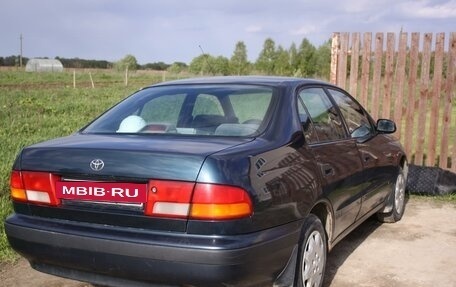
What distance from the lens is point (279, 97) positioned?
333 cm

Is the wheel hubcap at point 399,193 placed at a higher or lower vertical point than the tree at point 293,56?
lower

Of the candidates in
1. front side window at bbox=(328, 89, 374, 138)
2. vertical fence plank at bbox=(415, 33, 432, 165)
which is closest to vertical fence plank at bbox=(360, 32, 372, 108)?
vertical fence plank at bbox=(415, 33, 432, 165)

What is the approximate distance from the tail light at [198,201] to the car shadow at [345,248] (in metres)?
1.56

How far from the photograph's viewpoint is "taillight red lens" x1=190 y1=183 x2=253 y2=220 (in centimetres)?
247

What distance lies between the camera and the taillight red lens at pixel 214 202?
2.47 meters

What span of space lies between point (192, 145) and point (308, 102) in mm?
1269

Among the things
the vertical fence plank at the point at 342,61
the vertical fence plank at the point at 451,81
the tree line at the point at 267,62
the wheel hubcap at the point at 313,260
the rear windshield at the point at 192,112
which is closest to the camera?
the wheel hubcap at the point at 313,260

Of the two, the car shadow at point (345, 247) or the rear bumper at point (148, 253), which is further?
the car shadow at point (345, 247)

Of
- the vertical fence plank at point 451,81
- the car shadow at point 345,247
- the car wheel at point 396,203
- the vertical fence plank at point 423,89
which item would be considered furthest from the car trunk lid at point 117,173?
the vertical fence plank at point 451,81

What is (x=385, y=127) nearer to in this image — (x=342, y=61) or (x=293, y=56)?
(x=342, y=61)

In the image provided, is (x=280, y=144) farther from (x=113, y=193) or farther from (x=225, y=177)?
(x=113, y=193)

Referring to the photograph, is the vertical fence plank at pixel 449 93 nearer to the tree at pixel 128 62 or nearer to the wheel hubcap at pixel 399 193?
the wheel hubcap at pixel 399 193

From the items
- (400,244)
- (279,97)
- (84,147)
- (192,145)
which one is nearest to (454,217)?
(400,244)

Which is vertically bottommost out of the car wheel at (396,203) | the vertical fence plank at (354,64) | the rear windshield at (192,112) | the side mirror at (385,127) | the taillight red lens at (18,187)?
the car wheel at (396,203)
